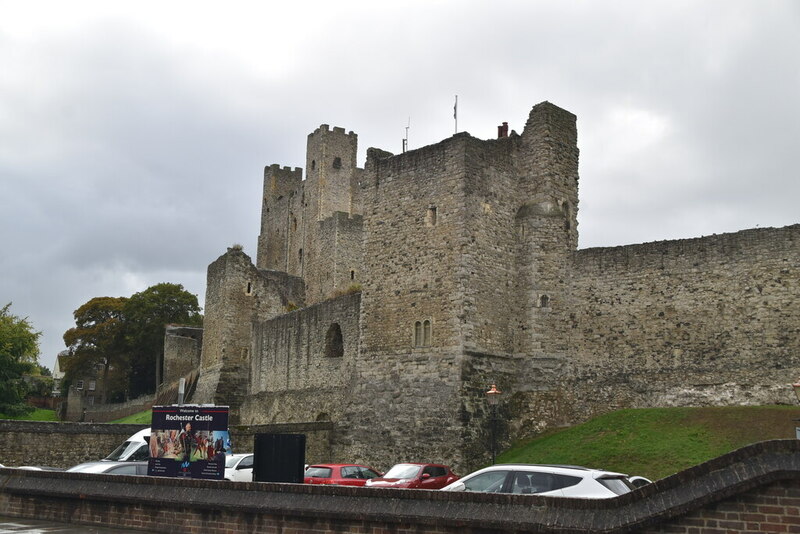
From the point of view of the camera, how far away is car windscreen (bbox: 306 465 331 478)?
68.1 ft

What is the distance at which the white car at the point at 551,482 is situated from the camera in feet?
43.6

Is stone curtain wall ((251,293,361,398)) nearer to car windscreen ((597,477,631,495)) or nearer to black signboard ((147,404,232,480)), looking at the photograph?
black signboard ((147,404,232,480))

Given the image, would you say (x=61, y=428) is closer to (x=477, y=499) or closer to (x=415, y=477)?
(x=415, y=477)

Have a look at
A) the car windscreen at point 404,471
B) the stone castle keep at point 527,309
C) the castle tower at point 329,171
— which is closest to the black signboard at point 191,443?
the car windscreen at point 404,471

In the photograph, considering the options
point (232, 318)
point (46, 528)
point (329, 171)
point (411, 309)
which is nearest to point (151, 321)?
point (329, 171)

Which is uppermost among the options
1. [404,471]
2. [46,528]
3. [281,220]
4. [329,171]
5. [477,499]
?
[329,171]

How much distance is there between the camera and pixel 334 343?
122 feet

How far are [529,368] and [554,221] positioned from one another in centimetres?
506

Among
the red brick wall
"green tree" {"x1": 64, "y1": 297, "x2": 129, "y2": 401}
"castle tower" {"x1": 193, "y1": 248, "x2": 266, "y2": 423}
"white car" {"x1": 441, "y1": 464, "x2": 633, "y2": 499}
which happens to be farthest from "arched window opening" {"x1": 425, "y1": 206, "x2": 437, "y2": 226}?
"green tree" {"x1": 64, "y1": 297, "x2": 129, "y2": 401}

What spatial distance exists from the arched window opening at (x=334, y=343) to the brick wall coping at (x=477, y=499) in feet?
65.5

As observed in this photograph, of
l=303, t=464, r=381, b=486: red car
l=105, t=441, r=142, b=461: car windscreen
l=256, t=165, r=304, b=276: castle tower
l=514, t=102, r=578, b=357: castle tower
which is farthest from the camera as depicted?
l=256, t=165, r=304, b=276: castle tower

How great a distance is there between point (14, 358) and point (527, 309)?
38663mm

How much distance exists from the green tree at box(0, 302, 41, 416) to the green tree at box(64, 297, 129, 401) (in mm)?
12660

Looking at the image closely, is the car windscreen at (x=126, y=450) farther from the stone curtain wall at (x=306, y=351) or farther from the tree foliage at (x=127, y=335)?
the tree foliage at (x=127, y=335)
